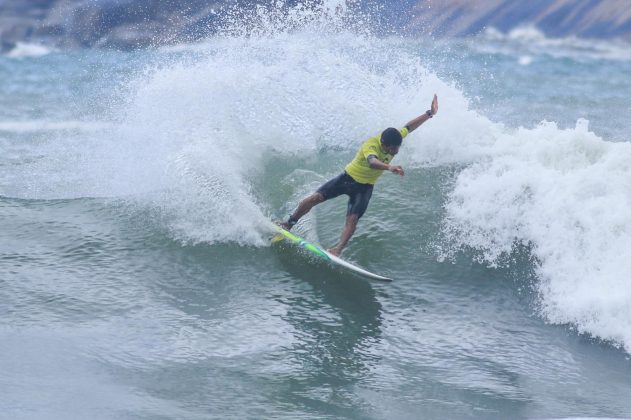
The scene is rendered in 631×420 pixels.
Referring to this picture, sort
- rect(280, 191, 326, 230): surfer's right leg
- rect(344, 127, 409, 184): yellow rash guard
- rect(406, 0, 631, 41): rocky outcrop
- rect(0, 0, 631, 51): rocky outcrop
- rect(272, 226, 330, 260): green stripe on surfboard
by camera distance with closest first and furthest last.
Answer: rect(272, 226, 330, 260): green stripe on surfboard
rect(344, 127, 409, 184): yellow rash guard
rect(280, 191, 326, 230): surfer's right leg
rect(406, 0, 631, 41): rocky outcrop
rect(0, 0, 631, 51): rocky outcrop

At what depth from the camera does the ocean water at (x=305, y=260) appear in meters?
6.65

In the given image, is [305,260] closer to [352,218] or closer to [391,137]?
[352,218]

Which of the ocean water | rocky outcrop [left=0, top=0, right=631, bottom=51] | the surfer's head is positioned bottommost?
the ocean water

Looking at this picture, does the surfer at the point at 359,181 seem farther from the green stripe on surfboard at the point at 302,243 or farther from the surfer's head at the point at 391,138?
the green stripe on surfboard at the point at 302,243

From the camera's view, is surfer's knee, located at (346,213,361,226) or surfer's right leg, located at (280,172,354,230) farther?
surfer's right leg, located at (280,172,354,230)

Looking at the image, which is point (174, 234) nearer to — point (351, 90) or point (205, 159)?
point (205, 159)

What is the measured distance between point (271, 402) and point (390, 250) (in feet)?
11.8

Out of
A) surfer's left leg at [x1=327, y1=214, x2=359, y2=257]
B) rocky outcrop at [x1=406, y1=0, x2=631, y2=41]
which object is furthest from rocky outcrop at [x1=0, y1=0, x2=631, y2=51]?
surfer's left leg at [x1=327, y1=214, x2=359, y2=257]

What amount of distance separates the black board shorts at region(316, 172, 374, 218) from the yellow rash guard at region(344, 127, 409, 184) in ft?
0.19

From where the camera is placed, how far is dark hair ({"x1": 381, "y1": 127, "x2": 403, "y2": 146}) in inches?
353

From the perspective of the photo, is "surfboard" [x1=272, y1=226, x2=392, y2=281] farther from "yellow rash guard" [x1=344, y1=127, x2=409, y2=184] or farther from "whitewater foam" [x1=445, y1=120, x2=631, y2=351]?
"whitewater foam" [x1=445, y1=120, x2=631, y2=351]

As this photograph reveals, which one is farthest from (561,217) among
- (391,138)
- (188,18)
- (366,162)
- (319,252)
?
(188,18)

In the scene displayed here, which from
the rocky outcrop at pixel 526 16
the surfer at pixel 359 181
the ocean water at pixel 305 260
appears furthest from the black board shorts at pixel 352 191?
the rocky outcrop at pixel 526 16

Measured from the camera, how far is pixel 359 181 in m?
A: 9.28
